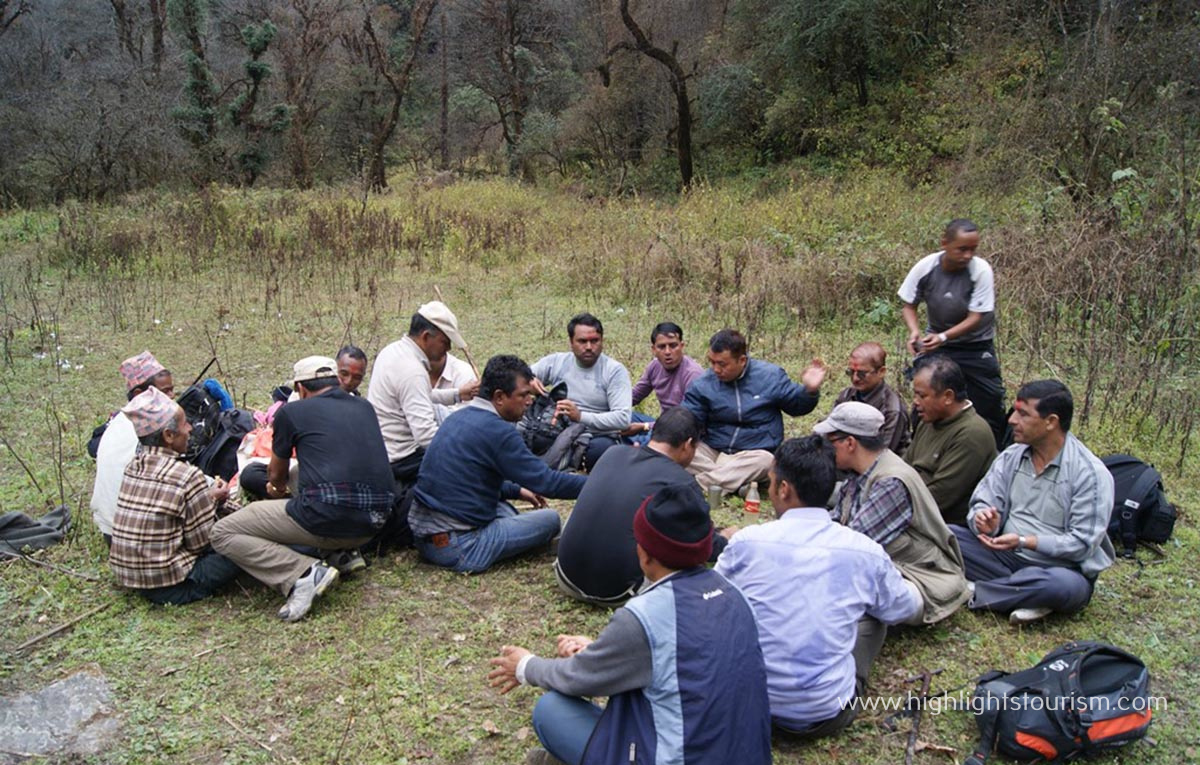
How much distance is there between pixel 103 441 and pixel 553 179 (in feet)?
64.3

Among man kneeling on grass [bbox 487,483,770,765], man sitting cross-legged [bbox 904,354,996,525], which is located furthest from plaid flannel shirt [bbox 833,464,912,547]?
man kneeling on grass [bbox 487,483,770,765]

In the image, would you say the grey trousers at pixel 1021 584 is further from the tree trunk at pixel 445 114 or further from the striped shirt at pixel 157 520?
the tree trunk at pixel 445 114

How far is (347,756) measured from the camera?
3.09 m

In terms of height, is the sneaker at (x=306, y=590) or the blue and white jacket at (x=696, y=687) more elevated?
the blue and white jacket at (x=696, y=687)

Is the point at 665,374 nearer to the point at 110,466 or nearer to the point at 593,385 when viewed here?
the point at 593,385

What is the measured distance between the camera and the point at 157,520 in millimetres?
3908

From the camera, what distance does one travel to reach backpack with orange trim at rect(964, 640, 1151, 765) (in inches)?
115

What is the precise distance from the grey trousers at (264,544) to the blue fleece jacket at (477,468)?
0.67m

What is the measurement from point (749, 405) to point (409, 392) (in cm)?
221

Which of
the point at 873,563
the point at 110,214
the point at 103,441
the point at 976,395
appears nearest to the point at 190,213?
the point at 110,214

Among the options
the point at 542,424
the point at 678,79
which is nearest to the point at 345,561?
the point at 542,424

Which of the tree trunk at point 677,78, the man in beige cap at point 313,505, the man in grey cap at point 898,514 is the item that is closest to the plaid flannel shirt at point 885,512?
the man in grey cap at point 898,514

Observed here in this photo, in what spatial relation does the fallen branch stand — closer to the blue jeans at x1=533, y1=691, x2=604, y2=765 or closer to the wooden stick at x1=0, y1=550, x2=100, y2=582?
the wooden stick at x1=0, y1=550, x2=100, y2=582

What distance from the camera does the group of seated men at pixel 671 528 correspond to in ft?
7.59
